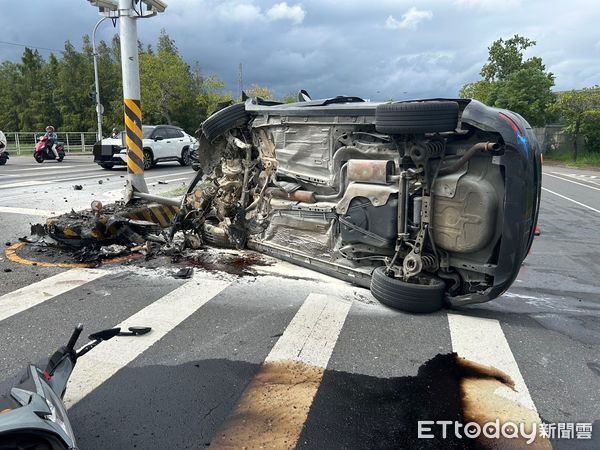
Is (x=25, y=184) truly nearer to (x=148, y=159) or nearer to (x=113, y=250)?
(x=148, y=159)

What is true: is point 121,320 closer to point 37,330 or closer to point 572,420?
point 37,330

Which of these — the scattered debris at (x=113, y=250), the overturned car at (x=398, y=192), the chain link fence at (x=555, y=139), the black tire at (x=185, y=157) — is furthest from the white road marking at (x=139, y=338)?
the chain link fence at (x=555, y=139)

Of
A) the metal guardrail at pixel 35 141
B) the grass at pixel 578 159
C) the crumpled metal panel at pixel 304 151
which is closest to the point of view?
the crumpled metal panel at pixel 304 151

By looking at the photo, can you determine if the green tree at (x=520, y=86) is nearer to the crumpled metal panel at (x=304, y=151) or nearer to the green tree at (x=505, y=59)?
the green tree at (x=505, y=59)

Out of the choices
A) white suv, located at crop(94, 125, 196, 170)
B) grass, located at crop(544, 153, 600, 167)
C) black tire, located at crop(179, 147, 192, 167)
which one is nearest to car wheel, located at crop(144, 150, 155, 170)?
white suv, located at crop(94, 125, 196, 170)

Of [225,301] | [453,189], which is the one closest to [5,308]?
[225,301]

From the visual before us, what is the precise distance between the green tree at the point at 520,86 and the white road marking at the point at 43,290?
34.5 m

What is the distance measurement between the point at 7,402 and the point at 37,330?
7.30 feet

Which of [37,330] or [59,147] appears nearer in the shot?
[37,330]

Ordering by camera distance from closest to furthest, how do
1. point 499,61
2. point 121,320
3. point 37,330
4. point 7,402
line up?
1. point 7,402
2. point 37,330
3. point 121,320
4. point 499,61

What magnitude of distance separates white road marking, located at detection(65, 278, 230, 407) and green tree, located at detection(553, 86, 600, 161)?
107ft

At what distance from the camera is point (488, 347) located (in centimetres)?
384

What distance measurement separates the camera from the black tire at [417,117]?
3906 mm

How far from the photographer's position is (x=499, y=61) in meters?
40.7
